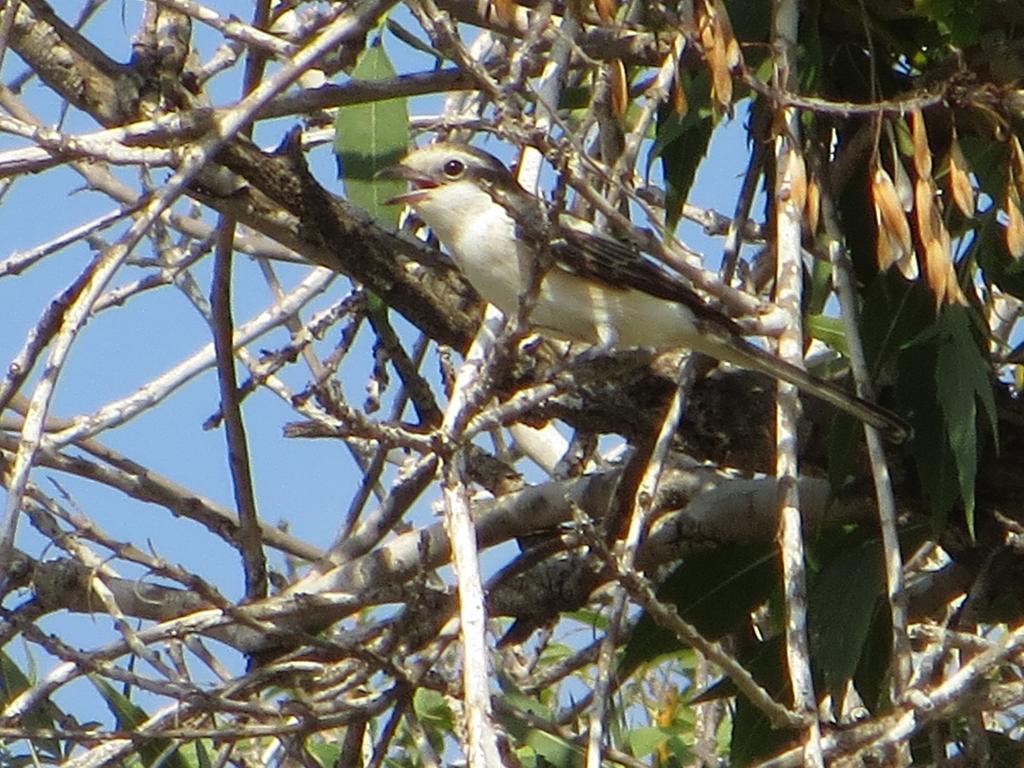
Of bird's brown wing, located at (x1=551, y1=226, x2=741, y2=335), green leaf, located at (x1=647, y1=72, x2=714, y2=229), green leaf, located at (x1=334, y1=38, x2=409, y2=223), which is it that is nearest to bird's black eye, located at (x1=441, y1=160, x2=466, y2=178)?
green leaf, located at (x1=334, y1=38, x2=409, y2=223)

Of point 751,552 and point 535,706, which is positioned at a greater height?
point 751,552

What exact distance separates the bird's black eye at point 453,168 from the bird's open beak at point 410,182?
6 centimetres

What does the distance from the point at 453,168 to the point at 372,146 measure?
1.44ft

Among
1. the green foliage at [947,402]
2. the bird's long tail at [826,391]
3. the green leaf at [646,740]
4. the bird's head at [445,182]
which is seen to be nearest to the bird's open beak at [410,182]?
the bird's head at [445,182]

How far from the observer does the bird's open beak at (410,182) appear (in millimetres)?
4398

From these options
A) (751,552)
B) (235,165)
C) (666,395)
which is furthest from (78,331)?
(751,552)

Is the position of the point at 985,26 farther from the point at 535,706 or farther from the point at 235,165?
the point at 535,706

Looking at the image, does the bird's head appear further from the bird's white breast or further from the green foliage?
the green foliage

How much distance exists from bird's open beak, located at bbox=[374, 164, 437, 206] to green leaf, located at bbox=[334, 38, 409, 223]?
0.04 ft

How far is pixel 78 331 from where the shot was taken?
2824 millimetres

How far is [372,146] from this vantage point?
4.38m

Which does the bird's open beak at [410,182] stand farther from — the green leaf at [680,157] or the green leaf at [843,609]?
the green leaf at [843,609]

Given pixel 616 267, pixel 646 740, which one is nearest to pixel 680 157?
pixel 616 267

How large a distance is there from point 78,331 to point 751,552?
6.62ft
